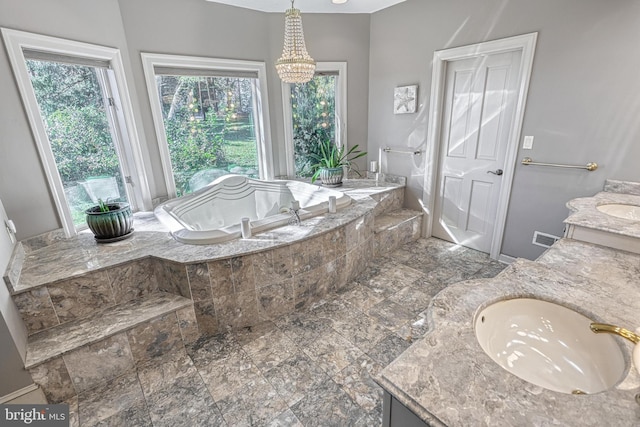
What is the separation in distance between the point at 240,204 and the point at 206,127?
91cm

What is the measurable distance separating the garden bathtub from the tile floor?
2.61 feet

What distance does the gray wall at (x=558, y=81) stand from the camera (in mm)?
2092

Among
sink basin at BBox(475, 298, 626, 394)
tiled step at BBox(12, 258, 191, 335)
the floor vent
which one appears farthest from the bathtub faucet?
the floor vent

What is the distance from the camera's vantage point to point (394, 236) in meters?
3.36

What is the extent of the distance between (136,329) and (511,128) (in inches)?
129

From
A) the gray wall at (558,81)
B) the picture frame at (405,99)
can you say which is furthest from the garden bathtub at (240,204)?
the gray wall at (558,81)

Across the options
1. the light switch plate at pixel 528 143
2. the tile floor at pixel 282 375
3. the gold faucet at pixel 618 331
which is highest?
the light switch plate at pixel 528 143

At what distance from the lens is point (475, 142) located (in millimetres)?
3047

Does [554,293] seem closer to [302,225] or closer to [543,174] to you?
[302,225]

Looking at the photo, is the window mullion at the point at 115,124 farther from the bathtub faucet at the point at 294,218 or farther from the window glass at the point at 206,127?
the bathtub faucet at the point at 294,218

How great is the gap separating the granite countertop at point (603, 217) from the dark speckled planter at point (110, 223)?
290cm

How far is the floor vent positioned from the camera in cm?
265

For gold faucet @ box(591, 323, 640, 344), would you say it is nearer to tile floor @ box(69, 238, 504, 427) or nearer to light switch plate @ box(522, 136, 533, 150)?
tile floor @ box(69, 238, 504, 427)

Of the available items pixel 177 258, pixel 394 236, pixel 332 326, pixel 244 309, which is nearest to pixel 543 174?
pixel 394 236
